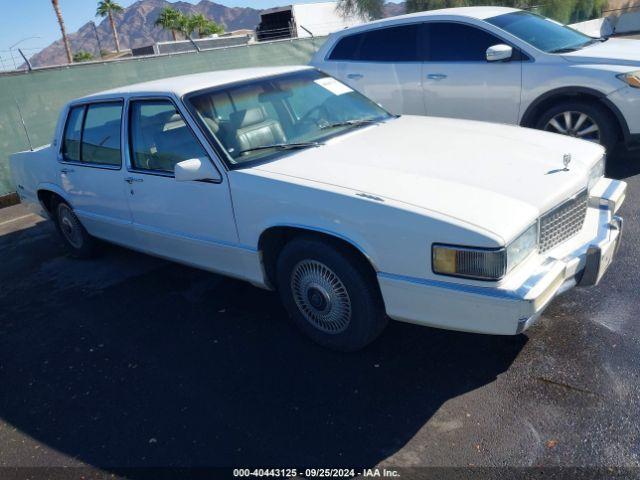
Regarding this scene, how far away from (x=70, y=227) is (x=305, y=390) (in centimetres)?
361

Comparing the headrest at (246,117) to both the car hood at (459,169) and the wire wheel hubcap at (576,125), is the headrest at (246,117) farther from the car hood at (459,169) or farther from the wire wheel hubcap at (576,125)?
the wire wheel hubcap at (576,125)

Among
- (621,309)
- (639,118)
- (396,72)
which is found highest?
(396,72)

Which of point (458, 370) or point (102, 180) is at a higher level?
point (102, 180)

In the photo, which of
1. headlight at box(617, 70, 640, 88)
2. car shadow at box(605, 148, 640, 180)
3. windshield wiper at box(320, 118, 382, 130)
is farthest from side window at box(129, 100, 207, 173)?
car shadow at box(605, 148, 640, 180)

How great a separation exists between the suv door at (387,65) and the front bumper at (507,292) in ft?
13.2

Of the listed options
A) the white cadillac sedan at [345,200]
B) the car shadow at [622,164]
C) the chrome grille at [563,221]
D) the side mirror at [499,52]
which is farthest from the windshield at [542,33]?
the chrome grille at [563,221]

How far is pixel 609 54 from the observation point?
5770 mm

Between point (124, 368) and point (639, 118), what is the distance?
5.09 meters

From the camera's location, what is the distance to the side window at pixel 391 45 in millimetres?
6801

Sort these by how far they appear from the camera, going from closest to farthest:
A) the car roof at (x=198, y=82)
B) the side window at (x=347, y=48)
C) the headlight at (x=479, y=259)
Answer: the headlight at (x=479, y=259) < the car roof at (x=198, y=82) < the side window at (x=347, y=48)

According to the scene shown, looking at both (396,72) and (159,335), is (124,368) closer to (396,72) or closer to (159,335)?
(159,335)

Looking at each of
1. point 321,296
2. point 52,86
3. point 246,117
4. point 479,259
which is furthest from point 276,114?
point 52,86

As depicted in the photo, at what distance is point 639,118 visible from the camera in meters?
5.43

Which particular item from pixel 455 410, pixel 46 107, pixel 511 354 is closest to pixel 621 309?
pixel 511 354
